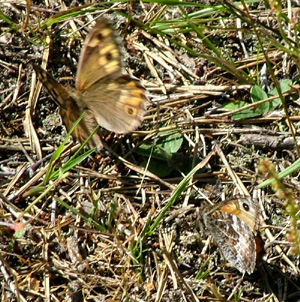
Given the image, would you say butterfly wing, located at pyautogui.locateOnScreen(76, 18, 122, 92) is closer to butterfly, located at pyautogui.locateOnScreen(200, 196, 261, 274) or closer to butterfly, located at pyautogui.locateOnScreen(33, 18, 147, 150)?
butterfly, located at pyautogui.locateOnScreen(33, 18, 147, 150)

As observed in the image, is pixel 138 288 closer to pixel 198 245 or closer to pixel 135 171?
pixel 198 245

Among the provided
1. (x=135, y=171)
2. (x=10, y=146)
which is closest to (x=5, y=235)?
(x=10, y=146)

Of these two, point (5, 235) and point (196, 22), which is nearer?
point (5, 235)

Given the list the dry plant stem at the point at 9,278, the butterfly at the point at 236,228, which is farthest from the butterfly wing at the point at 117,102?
the dry plant stem at the point at 9,278

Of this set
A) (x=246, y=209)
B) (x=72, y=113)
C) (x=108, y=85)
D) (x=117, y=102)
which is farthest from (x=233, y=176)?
(x=72, y=113)

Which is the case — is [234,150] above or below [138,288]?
above

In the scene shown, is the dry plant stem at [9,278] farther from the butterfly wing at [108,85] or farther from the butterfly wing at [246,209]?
the butterfly wing at [246,209]
